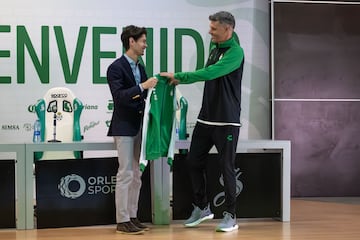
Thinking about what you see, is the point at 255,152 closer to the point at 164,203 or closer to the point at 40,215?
the point at 164,203

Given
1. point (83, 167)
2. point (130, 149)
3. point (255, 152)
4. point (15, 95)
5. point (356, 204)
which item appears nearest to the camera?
point (130, 149)

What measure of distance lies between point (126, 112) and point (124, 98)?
0.16 m

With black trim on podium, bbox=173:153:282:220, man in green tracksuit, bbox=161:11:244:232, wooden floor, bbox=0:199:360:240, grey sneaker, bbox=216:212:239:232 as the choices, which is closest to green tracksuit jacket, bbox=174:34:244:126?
man in green tracksuit, bbox=161:11:244:232

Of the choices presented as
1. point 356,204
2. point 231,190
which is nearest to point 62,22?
point 231,190

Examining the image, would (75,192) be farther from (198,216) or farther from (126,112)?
(198,216)

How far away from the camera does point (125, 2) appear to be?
6.84 m

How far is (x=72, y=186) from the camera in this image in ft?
15.3

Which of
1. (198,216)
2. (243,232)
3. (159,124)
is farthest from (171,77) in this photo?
(243,232)

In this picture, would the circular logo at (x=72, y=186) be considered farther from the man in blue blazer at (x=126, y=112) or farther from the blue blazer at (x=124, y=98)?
the blue blazer at (x=124, y=98)

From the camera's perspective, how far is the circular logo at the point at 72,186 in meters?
4.64

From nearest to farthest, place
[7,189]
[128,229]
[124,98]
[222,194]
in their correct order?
[124,98], [128,229], [7,189], [222,194]

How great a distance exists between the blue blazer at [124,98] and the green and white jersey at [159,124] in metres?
0.08

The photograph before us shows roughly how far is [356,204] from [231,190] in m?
2.33

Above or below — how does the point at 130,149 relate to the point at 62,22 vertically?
below
